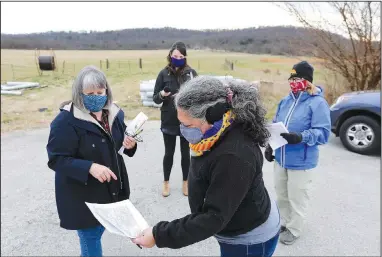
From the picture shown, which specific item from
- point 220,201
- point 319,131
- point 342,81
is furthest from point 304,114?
point 342,81

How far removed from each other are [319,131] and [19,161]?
4694 millimetres

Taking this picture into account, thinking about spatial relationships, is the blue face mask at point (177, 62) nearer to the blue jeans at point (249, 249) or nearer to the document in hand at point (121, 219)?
the document in hand at point (121, 219)

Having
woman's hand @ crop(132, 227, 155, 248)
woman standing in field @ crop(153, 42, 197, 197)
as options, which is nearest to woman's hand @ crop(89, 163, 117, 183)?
woman's hand @ crop(132, 227, 155, 248)

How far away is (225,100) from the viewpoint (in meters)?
1.52

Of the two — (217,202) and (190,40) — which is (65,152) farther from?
(190,40)

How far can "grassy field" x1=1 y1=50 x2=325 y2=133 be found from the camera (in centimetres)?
865

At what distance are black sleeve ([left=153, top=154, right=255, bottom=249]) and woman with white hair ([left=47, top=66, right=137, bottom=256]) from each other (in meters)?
0.81

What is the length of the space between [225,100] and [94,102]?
41.5 inches

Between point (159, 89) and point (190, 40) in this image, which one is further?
point (190, 40)

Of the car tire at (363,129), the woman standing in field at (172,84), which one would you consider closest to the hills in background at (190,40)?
the woman standing in field at (172,84)

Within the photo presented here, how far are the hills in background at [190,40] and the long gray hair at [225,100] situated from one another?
2.50 metres

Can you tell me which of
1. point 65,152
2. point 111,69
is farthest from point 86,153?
point 111,69

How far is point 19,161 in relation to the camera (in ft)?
17.2

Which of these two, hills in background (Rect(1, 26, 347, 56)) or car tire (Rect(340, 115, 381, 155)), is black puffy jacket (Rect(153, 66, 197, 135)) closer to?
hills in background (Rect(1, 26, 347, 56))
